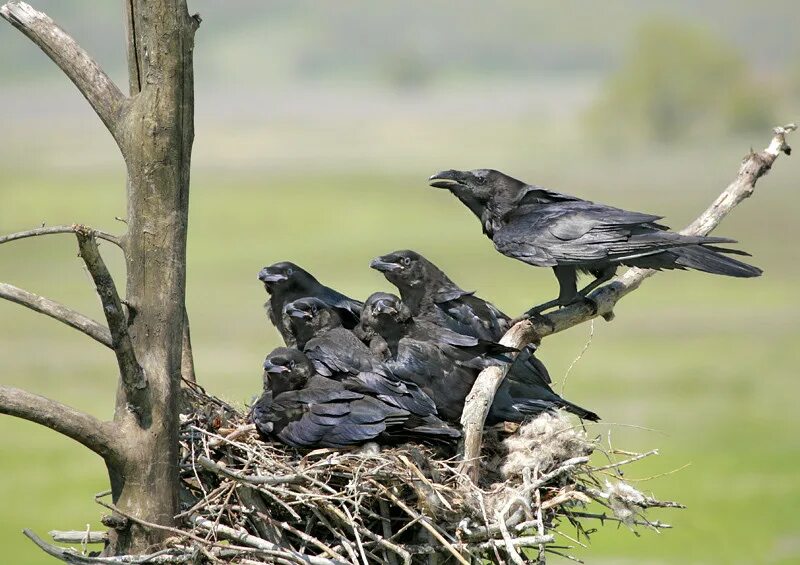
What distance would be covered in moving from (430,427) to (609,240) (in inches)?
59.5

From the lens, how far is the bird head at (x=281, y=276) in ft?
20.2

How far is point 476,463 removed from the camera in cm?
485

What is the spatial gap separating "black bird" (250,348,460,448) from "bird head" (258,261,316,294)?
0.87 meters

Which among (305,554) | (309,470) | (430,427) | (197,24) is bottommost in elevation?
→ (305,554)

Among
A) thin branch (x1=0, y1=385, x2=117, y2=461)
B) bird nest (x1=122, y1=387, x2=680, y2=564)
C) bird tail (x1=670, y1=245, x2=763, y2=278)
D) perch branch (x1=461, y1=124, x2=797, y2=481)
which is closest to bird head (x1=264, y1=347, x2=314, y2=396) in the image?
bird nest (x1=122, y1=387, x2=680, y2=564)

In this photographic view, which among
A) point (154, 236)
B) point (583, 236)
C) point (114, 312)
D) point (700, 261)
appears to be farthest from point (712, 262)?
point (114, 312)

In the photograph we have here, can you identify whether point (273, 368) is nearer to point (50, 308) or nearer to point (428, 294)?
point (428, 294)

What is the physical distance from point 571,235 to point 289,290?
1612 mm

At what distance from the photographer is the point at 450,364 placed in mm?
5355

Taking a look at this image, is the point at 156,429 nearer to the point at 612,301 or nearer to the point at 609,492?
the point at 609,492

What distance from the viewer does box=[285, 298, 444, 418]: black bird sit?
509 centimetres

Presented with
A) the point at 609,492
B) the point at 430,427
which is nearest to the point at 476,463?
the point at 430,427

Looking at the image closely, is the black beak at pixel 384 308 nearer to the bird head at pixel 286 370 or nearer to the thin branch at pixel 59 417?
the bird head at pixel 286 370

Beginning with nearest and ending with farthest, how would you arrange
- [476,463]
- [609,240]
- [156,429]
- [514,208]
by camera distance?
1. [156,429]
2. [476,463]
3. [609,240]
4. [514,208]
